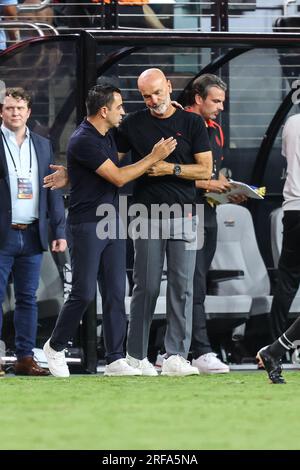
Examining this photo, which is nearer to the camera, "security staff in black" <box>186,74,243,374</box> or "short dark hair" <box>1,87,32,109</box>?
"short dark hair" <box>1,87,32,109</box>

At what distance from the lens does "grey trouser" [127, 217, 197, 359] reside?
10398 mm

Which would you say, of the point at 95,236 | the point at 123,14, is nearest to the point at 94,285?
the point at 95,236

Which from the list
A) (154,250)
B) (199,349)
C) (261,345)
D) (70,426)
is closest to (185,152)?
(154,250)

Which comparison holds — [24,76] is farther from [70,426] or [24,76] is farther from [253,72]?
[70,426]

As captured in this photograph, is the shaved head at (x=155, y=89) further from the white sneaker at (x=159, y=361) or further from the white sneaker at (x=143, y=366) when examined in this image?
the white sneaker at (x=159, y=361)

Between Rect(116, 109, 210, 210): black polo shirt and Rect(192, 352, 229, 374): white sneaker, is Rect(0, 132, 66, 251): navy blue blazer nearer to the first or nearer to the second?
Rect(116, 109, 210, 210): black polo shirt

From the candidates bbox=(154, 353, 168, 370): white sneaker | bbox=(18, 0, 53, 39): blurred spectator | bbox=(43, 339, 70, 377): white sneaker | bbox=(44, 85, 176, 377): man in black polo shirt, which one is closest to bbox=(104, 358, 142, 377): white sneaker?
bbox=(44, 85, 176, 377): man in black polo shirt

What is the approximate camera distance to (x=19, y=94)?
10.6m

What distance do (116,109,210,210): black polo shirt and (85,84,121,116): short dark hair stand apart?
0.23m

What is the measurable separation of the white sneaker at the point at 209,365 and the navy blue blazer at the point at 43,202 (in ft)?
4.42

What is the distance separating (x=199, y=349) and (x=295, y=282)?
3.25 ft

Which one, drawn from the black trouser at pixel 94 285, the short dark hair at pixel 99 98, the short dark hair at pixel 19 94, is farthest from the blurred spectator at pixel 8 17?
the black trouser at pixel 94 285

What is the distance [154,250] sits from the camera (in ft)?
34.0

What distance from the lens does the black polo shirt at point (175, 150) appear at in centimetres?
1041
